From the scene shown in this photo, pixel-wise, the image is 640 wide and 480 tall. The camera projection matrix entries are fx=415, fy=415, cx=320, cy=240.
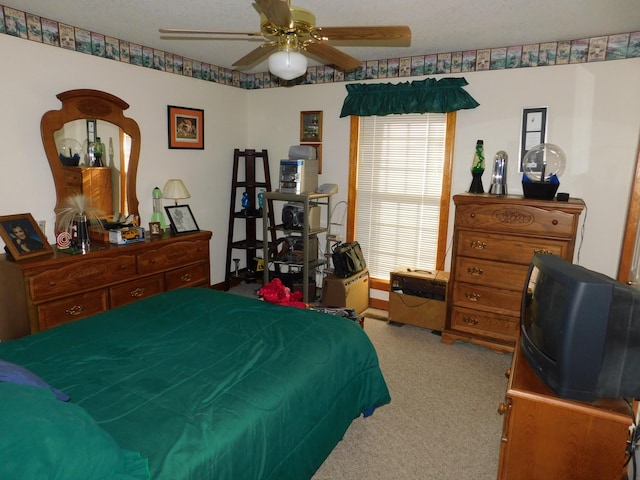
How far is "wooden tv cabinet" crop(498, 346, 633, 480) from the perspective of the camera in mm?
1444

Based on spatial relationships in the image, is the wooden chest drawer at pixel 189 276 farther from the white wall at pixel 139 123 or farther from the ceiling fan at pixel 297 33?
the ceiling fan at pixel 297 33

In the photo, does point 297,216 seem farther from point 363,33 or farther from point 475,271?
point 363,33

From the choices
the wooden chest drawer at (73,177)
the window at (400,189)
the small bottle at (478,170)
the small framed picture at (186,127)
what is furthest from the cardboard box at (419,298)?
the wooden chest drawer at (73,177)

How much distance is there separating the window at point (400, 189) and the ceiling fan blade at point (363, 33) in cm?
206

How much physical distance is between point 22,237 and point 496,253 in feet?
11.2

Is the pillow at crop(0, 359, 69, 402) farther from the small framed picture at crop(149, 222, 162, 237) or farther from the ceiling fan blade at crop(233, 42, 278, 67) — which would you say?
the small framed picture at crop(149, 222, 162, 237)

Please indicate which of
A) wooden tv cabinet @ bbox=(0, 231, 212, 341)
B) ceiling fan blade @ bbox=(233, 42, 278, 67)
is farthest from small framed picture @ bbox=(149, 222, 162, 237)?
ceiling fan blade @ bbox=(233, 42, 278, 67)

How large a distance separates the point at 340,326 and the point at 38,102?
2.73 meters

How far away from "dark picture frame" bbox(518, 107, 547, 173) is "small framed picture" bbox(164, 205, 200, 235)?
3.01m

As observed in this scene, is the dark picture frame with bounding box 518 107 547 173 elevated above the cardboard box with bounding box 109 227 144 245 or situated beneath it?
elevated above

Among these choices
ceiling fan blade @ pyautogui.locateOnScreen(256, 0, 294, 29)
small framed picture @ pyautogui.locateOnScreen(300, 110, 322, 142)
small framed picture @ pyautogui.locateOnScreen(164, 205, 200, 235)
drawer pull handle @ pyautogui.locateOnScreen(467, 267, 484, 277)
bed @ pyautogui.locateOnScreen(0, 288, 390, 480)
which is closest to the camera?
bed @ pyautogui.locateOnScreen(0, 288, 390, 480)

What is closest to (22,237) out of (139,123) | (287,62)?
(139,123)

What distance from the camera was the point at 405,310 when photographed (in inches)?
151

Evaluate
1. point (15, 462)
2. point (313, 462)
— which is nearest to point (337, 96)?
point (313, 462)
